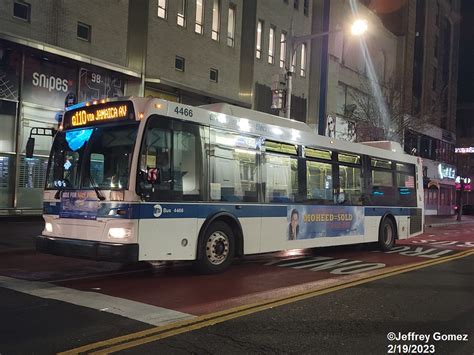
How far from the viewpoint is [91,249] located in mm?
8312

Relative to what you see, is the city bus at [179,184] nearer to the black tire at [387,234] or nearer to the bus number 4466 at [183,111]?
the bus number 4466 at [183,111]

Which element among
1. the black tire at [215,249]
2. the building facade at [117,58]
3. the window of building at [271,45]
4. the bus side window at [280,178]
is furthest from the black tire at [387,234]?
the window of building at [271,45]

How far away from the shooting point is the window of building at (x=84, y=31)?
17844 mm

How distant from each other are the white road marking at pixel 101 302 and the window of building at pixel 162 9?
14958 millimetres

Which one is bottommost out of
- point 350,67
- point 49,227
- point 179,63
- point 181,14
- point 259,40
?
point 49,227

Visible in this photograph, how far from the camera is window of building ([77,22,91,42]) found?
58.5ft

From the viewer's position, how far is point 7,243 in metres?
12.9

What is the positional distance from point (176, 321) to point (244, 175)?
4.59 meters

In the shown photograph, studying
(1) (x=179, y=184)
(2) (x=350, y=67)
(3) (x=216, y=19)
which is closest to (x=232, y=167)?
(1) (x=179, y=184)

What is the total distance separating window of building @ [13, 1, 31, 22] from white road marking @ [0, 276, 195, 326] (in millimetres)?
10504

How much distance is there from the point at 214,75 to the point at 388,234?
12.0m

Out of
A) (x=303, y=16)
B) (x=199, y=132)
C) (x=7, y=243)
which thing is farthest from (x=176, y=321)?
(x=303, y=16)

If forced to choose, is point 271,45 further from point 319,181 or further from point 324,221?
point 324,221

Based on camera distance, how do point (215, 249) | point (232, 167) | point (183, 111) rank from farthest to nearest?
point (232, 167)
point (215, 249)
point (183, 111)
